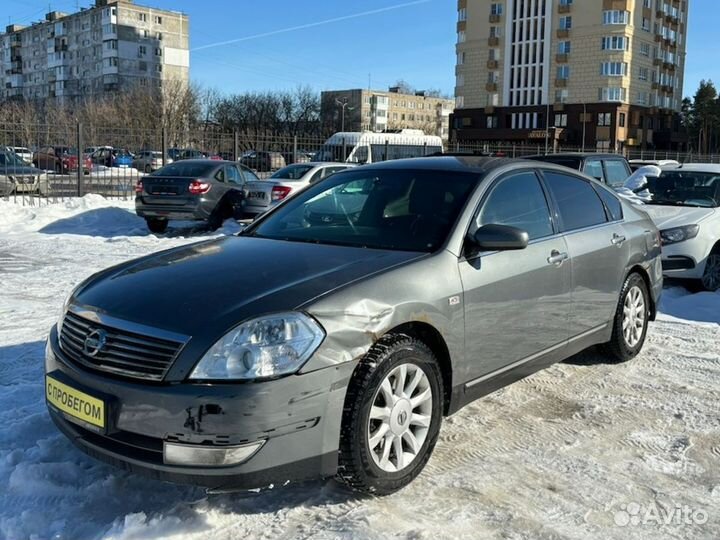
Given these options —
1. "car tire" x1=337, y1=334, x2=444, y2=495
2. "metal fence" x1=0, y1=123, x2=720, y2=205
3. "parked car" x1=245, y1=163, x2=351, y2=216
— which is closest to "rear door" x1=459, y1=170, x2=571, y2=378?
"car tire" x1=337, y1=334, x2=444, y2=495

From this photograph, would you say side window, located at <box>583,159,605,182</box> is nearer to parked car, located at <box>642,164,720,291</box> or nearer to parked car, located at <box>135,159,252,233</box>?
parked car, located at <box>642,164,720,291</box>

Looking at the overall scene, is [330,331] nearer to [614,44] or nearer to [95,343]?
[95,343]

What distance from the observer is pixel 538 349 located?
4.35 metres

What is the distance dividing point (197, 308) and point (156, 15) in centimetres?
11056

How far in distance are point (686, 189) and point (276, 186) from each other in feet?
24.9

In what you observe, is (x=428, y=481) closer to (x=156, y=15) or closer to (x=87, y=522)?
(x=87, y=522)

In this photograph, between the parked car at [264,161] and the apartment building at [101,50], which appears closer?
the parked car at [264,161]

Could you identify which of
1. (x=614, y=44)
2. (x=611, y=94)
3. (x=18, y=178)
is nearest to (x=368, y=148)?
(x=18, y=178)

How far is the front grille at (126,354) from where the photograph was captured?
291cm

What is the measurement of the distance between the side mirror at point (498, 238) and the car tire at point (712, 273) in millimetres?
5738

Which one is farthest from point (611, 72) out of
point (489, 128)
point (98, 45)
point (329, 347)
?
point (329, 347)

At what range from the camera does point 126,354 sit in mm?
2994

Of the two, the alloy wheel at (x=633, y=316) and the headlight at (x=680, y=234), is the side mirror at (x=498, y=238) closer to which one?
the alloy wheel at (x=633, y=316)

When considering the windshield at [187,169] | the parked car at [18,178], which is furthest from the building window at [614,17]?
the windshield at [187,169]
